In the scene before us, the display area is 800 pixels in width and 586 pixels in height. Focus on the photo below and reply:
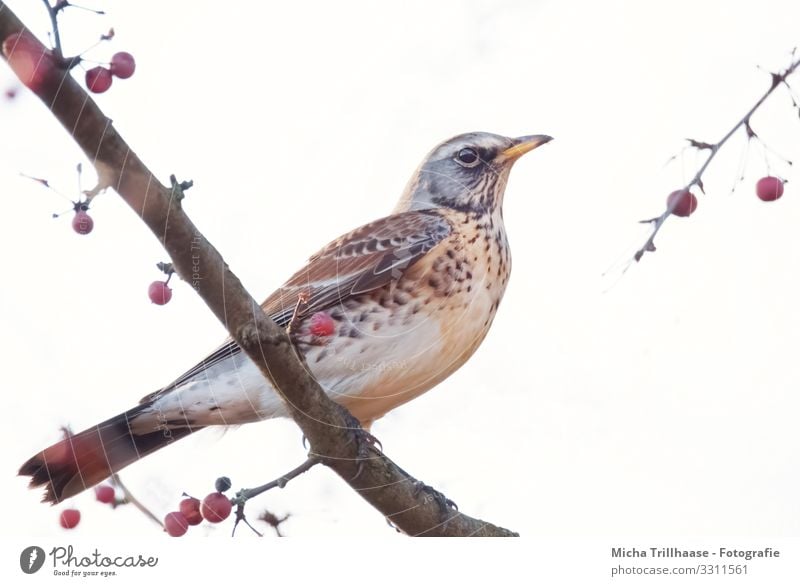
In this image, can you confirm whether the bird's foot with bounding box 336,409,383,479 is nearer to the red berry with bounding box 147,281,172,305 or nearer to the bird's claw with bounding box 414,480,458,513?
the bird's claw with bounding box 414,480,458,513

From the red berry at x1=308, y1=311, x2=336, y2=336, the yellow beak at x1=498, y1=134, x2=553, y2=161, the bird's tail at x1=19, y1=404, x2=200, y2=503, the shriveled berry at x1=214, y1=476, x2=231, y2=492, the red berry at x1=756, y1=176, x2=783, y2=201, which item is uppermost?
the yellow beak at x1=498, y1=134, x2=553, y2=161

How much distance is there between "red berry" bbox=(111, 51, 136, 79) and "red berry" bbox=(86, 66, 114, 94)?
12 millimetres

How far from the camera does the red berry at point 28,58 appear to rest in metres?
1.45

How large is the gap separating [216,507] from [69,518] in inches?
13.1

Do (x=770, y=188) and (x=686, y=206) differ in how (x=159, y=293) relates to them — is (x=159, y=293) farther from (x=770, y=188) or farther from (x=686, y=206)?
(x=770, y=188)

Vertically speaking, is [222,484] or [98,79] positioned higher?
[98,79]

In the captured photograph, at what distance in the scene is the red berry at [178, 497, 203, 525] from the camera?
75.2 inches

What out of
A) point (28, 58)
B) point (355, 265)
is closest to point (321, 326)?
point (355, 265)

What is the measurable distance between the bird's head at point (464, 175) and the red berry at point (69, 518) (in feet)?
4.41

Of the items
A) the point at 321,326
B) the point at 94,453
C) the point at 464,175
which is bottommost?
the point at 94,453

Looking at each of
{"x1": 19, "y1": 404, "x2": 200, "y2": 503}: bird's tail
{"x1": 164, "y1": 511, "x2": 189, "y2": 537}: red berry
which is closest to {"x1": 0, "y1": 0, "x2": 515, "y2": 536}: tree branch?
{"x1": 164, "y1": 511, "x2": 189, "y2": 537}: red berry

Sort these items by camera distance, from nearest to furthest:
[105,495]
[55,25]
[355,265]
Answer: [55,25]
[105,495]
[355,265]

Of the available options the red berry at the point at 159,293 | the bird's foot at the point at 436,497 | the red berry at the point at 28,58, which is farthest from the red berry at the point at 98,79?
the bird's foot at the point at 436,497

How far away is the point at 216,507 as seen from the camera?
6.11 feet
